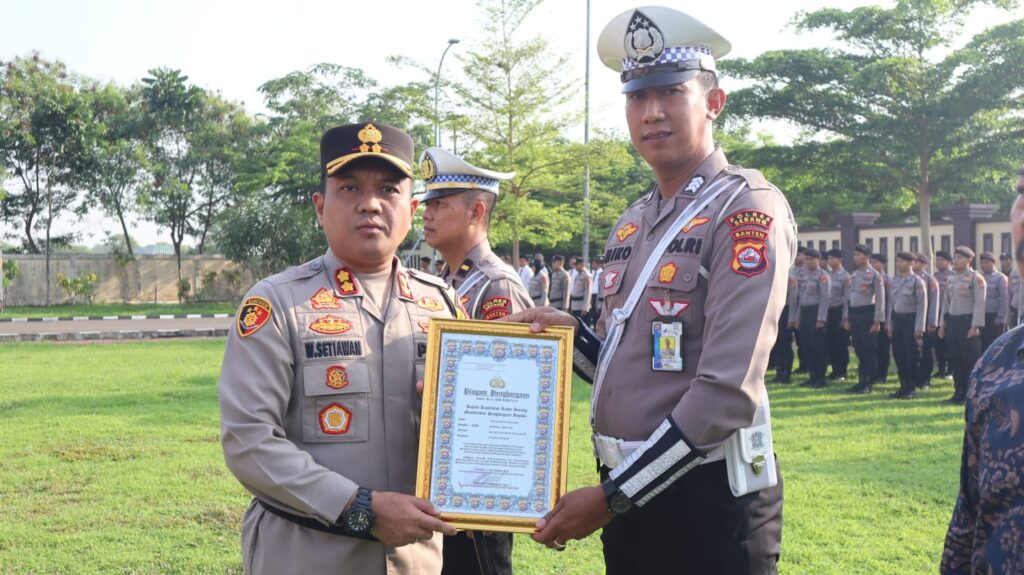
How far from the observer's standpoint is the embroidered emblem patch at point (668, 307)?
2414 mm

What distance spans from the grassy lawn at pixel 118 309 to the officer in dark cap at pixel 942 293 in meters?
20.7

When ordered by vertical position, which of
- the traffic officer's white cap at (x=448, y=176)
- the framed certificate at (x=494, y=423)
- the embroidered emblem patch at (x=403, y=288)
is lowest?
the framed certificate at (x=494, y=423)

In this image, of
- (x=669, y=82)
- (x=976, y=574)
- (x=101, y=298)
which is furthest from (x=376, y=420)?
(x=101, y=298)

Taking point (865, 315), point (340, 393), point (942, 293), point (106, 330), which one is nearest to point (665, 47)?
point (340, 393)

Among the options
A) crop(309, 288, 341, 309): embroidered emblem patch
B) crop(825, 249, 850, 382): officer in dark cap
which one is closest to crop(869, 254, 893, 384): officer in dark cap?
crop(825, 249, 850, 382): officer in dark cap

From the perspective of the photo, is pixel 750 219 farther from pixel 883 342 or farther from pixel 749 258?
pixel 883 342

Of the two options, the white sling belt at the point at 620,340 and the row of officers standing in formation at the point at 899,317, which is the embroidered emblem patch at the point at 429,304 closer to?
the white sling belt at the point at 620,340

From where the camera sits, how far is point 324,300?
94.6 inches

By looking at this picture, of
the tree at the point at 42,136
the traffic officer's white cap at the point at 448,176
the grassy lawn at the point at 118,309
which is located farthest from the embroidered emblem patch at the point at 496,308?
the tree at the point at 42,136

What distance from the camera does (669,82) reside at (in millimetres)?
2531

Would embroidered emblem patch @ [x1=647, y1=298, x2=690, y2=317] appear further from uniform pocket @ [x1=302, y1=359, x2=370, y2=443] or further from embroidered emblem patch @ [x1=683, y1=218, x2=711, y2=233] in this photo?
uniform pocket @ [x1=302, y1=359, x2=370, y2=443]

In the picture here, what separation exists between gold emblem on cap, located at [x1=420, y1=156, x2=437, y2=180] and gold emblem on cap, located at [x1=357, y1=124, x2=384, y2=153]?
63.8 inches

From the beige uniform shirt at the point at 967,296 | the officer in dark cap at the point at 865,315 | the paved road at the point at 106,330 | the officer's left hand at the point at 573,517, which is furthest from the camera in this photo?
the paved road at the point at 106,330

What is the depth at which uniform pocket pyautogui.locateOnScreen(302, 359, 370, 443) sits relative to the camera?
2303 millimetres
